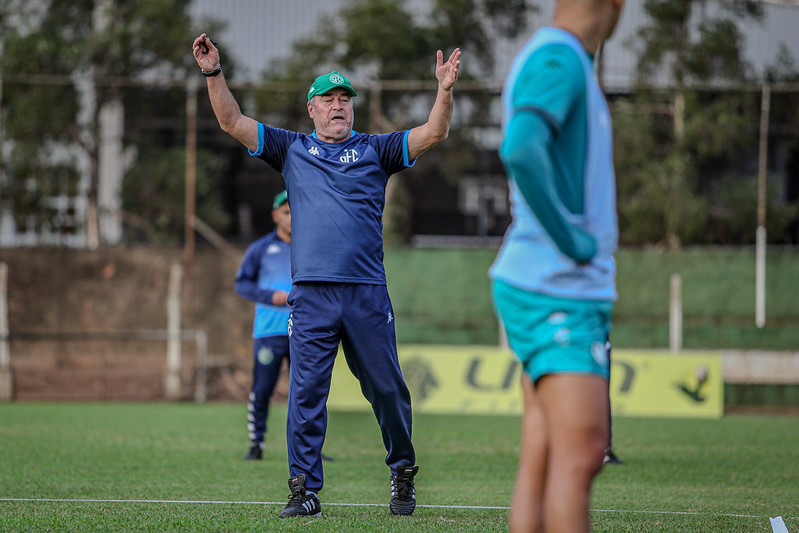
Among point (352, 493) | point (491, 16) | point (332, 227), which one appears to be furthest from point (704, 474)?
point (491, 16)

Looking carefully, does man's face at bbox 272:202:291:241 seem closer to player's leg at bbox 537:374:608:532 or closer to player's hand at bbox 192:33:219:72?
player's hand at bbox 192:33:219:72

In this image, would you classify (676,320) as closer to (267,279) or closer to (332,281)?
(267,279)

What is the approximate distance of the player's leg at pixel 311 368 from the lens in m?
5.49

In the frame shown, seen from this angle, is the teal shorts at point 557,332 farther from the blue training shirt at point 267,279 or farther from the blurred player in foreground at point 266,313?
the blue training shirt at point 267,279

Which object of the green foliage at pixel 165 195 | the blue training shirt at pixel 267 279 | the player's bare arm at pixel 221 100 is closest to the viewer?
the player's bare arm at pixel 221 100

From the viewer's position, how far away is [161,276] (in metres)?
18.3

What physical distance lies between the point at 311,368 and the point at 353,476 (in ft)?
8.07

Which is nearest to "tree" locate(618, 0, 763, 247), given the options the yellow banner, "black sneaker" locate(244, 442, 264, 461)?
the yellow banner

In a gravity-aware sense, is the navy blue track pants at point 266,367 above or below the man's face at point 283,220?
below

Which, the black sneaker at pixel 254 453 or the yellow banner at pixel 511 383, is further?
the yellow banner at pixel 511 383

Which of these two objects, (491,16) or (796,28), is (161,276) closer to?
(491,16)

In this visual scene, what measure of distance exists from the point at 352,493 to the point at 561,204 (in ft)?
12.9

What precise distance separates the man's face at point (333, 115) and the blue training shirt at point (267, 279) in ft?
11.2

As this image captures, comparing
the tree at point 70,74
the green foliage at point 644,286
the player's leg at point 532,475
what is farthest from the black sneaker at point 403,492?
the tree at point 70,74
